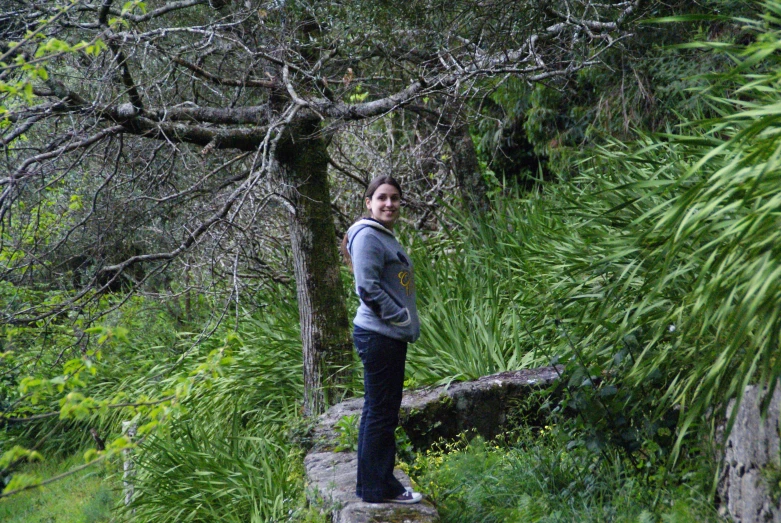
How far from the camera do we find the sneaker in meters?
4.00

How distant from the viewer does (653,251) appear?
3.95 meters

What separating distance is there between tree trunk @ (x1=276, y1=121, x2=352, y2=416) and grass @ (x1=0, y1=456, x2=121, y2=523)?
Answer: 6.03ft

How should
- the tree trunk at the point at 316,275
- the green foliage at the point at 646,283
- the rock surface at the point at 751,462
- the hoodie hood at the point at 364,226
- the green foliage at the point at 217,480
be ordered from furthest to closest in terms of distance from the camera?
the tree trunk at the point at 316,275 < the green foliage at the point at 217,480 < the hoodie hood at the point at 364,226 < the rock surface at the point at 751,462 < the green foliage at the point at 646,283

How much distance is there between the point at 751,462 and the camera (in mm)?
3211

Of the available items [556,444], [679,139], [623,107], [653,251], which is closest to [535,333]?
[556,444]

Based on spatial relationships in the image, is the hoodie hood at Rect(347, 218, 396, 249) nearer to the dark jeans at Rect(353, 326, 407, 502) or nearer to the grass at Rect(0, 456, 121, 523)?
the dark jeans at Rect(353, 326, 407, 502)

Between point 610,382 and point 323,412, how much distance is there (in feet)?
7.50

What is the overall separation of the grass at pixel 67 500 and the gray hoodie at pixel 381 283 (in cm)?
333

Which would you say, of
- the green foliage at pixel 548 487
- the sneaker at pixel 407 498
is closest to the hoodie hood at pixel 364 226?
the sneaker at pixel 407 498

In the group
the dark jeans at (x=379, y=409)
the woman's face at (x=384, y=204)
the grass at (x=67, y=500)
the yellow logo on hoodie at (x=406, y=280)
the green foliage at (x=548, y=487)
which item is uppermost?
the woman's face at (x=384, y=204)

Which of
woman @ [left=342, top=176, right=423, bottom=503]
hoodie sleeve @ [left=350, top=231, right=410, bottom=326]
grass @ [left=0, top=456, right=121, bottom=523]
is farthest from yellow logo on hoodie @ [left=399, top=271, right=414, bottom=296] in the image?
grass @ [left=0, top=456, right=121, bottom=523]

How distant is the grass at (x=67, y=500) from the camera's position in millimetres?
6479

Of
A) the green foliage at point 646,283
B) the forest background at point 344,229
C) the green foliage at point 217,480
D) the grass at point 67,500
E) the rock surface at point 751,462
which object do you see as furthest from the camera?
the grass at point 67,500

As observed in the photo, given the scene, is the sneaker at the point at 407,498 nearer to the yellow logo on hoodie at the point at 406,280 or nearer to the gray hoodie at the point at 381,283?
the gray hoodie at the point at 381,283
